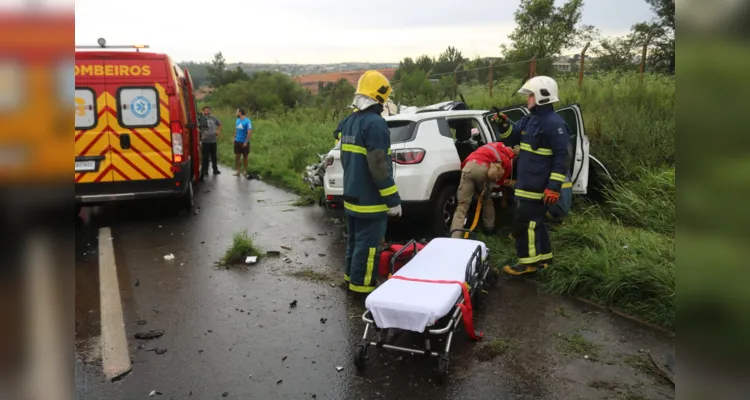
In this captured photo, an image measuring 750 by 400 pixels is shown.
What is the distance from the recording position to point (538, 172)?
5426 millimetres

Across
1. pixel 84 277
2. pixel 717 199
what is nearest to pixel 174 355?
pixel 84 277

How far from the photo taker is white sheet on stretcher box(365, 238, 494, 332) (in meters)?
3.50

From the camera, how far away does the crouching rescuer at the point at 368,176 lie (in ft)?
15.6

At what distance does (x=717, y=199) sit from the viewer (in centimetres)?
→ 94

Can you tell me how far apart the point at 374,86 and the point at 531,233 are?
84.1 inches

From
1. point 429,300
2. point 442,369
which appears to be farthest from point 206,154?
point 442,369

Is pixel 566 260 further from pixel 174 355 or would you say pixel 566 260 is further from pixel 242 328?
pixel 174 355

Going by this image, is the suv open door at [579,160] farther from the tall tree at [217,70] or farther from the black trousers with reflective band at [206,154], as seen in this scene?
the tall tree at [217,70]

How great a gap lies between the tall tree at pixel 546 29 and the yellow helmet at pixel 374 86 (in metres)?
26.1

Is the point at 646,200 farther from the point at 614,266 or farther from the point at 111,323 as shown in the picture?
the point at 111,323

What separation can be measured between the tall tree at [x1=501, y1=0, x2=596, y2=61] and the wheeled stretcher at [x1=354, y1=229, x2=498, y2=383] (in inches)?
1051

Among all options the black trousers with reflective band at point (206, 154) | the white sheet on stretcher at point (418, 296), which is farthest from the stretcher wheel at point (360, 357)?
the black trousers with reflective band at point (206, 154)

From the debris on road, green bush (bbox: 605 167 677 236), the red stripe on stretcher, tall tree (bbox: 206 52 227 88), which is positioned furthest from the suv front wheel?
tall tree (bbox: 206 52 227 88)

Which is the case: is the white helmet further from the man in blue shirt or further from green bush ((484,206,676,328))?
the man in blue shirt
